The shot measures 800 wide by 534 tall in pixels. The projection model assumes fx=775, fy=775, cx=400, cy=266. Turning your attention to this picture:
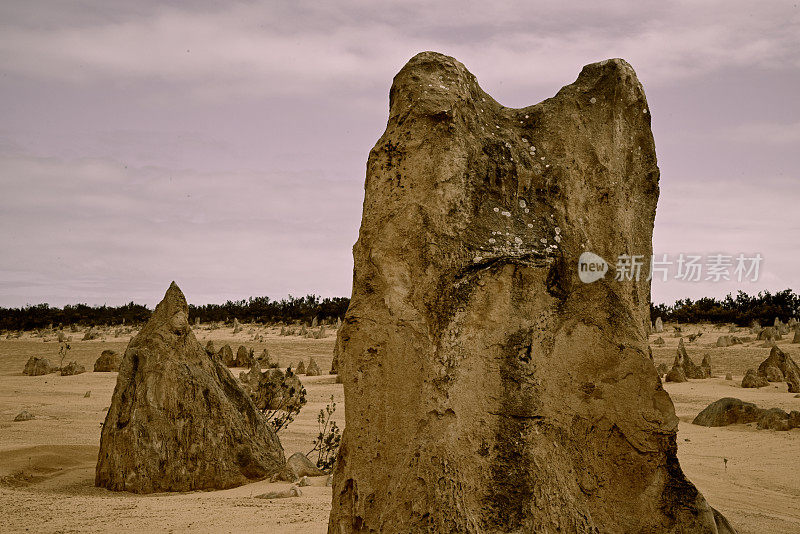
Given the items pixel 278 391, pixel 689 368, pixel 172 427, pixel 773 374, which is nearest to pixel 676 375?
pixel 689 368

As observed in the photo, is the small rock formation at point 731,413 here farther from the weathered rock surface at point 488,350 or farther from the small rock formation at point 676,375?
the weathered rock surface at point 488,350

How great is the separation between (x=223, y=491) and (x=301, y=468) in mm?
801

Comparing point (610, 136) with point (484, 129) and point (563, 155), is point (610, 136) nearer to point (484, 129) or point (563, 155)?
point (563, 155)

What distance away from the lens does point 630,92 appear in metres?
4.70

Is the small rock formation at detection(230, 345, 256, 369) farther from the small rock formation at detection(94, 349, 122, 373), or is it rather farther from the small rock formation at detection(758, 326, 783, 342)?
the small rock formation at detection(758, 326, 783, 342)

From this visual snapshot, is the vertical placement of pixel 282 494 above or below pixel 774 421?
below

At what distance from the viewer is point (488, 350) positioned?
12.5 ft

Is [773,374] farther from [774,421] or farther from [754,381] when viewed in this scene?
[774,421]

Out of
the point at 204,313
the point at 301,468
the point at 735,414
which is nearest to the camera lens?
the point at 301,468

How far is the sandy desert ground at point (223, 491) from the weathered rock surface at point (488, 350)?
1.70 metres

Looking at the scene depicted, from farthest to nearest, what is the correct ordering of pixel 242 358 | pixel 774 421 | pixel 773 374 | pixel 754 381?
pixel 242 358 → pixel 773 374 → pixel 754 381 → pixel 774 421

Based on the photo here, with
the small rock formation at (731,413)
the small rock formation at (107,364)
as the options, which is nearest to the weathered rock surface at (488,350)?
the small rock formation at (731,413)

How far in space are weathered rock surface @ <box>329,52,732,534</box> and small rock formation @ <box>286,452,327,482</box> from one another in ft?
9.92

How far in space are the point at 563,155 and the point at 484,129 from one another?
0.48m
